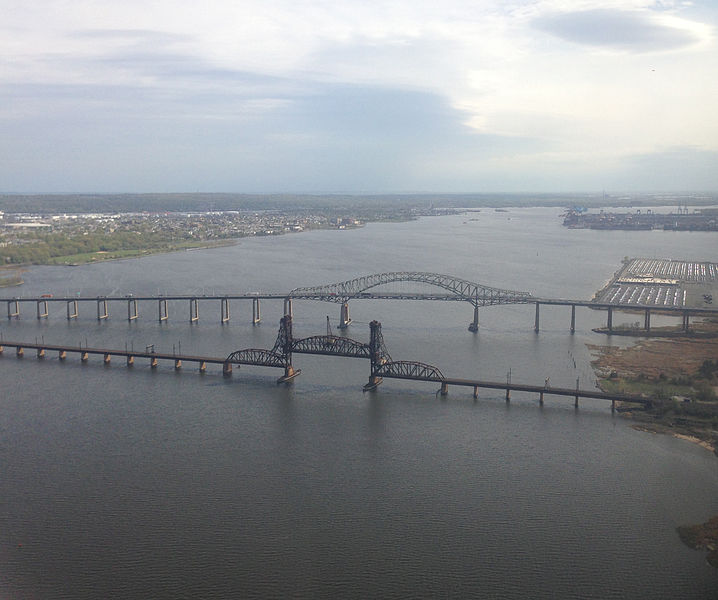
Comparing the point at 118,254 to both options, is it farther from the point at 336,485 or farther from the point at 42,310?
the point at 336,485

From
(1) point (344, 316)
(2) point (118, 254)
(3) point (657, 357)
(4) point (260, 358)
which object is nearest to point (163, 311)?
(1) point (344, 316)

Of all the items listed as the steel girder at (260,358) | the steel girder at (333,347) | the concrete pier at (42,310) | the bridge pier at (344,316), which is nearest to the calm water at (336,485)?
the steel girder at (260,358)

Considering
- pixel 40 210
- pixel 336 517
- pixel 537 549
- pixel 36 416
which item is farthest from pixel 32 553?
pixel 40 210

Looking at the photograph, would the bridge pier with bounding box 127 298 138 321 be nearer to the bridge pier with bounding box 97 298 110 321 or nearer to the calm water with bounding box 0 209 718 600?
the bridge pier with bounding box 97 298 110 321

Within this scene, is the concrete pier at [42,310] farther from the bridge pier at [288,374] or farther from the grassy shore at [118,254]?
the grassy shore at [118,254]

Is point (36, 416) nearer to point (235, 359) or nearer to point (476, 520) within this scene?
point (235, 359)

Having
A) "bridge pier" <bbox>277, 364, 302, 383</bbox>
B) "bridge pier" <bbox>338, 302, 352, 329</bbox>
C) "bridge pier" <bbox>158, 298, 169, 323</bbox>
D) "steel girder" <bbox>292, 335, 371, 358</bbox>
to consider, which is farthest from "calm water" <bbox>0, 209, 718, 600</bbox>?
"bridge pier" <bbox>158, 298, 169, 323</bbox>
